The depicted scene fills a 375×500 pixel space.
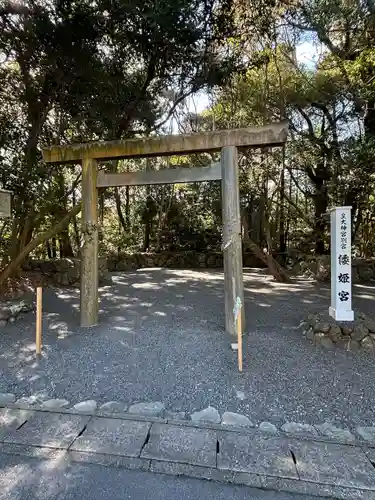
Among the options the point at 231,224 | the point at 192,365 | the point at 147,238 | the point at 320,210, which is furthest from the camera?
the point at 147,238

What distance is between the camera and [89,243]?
424cm

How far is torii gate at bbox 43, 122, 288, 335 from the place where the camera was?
12.4 ft

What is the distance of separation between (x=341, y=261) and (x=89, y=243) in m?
3.14

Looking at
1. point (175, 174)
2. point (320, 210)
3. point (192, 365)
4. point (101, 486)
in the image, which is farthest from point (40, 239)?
point (320, 210)

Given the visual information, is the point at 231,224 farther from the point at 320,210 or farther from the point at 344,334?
the point at 320,210

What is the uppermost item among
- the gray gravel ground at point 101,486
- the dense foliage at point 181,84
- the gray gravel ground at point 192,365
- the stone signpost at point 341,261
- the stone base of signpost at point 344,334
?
the dense foliage at point 181,84

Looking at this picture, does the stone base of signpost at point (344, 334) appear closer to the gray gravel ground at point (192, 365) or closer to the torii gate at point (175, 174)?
the gray gravel ground at point (192, 365)

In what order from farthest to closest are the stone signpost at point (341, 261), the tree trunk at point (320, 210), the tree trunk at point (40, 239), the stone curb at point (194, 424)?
the tree trunk at point (320, 210), the tree trunk at point (40, 239), the stone signpost at point (341, 261), the stone curb at point (194, 424)

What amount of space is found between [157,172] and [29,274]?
16.7 ft

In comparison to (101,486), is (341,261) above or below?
above

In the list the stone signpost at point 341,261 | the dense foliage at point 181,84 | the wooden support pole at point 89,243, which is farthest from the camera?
the dense foliage at point 181,84

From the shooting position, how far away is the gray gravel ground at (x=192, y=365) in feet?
8.23

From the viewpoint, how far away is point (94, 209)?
14.0 feet

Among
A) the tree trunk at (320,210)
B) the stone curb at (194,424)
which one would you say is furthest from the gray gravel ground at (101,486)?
the tree trunk at (320,210)
